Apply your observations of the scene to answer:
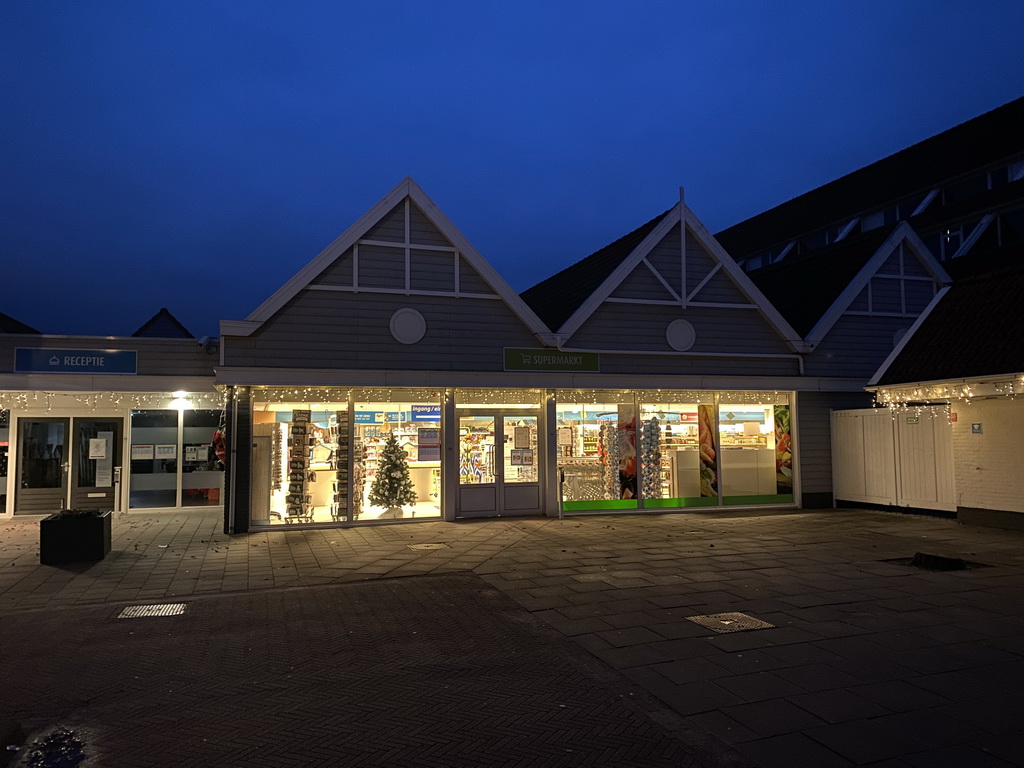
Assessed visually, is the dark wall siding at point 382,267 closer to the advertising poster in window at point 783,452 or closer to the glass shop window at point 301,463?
the glass shop window at point 301,463

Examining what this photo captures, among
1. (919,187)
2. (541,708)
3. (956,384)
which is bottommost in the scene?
(541,708)

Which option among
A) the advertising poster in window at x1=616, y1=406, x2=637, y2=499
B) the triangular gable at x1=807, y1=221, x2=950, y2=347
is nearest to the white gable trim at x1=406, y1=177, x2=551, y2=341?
the advertising poster in window at x1=616, y1=406, x2=637, y2=499

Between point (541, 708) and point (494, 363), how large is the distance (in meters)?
10.0

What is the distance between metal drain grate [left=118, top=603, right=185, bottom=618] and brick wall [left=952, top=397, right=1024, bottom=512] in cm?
1326

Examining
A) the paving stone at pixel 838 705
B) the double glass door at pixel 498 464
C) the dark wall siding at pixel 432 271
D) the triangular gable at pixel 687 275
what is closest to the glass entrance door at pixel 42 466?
the dark wall siding at pixel 432 271

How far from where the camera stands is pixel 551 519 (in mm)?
14945

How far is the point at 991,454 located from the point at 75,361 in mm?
17520

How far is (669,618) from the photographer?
7316 mm

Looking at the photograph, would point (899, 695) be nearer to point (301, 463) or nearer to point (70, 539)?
point (70, 539)

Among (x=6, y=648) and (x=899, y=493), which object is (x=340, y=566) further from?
(x=899, y=493)


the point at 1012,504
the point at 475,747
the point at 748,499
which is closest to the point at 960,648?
the point at 475,747

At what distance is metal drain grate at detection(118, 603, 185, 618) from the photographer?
309 inches

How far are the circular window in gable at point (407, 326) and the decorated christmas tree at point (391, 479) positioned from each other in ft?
6.38

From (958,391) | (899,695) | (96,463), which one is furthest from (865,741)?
(96,463)
